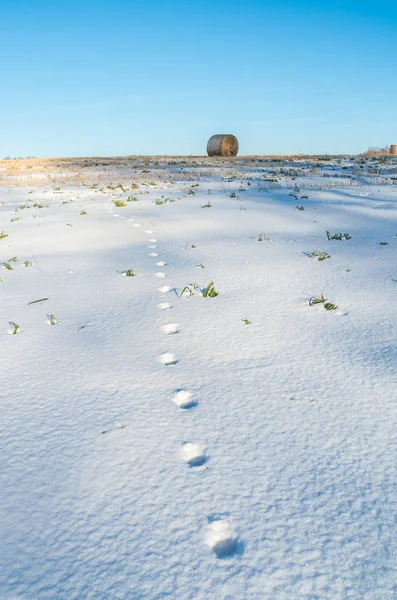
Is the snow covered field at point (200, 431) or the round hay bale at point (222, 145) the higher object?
the round hay bale at point (222, 145)

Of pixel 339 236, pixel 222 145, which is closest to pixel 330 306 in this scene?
pixel 339 236

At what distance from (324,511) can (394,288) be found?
2.85 metres

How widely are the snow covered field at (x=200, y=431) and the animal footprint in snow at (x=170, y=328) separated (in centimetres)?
2

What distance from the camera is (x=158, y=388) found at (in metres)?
2.54

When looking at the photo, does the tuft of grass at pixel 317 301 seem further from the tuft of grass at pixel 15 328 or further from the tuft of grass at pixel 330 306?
the tuft of grass at pixel 15 328

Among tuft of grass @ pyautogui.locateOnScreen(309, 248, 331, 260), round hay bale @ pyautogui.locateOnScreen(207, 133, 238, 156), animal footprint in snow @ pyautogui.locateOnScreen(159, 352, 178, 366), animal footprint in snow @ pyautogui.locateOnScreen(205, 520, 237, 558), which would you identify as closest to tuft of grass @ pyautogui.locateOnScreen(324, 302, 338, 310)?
animal footprint in snow @ pyautogui.locateOnScreen(159, 352, 178, 366)

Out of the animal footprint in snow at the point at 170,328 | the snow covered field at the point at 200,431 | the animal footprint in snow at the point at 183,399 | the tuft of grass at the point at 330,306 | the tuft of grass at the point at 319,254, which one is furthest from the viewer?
the tuft of grass at the point at 319,254

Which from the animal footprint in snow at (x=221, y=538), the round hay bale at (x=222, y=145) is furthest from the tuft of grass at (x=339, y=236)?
the round hay bale at (x=222, y=145)

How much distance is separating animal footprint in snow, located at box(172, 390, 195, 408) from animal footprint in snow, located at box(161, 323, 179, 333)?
0.91 metres

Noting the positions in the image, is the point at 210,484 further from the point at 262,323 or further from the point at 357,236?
the point at 357,236

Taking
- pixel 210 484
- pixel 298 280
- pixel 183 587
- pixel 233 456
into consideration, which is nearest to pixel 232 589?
pixel 183 587

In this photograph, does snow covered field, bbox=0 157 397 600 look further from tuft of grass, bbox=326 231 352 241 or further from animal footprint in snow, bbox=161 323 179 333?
tuft of grass, bbox=326 231 352 241

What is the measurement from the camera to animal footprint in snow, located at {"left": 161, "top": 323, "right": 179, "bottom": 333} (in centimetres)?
336

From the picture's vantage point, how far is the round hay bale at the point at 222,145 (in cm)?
3178
